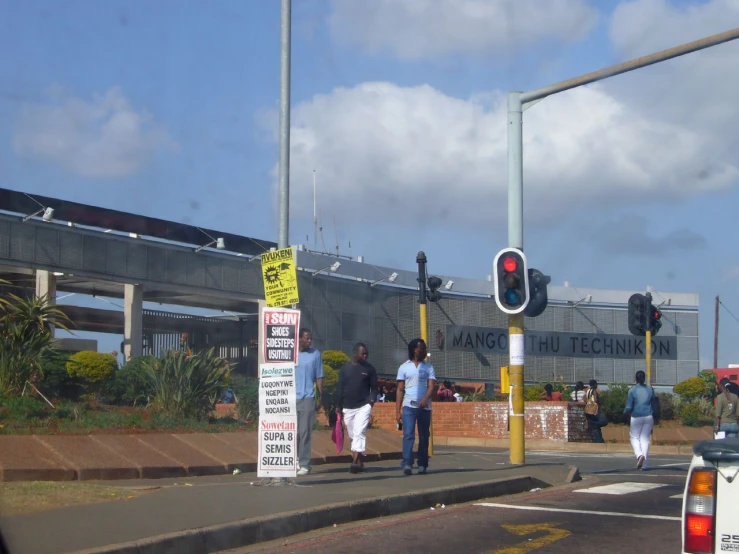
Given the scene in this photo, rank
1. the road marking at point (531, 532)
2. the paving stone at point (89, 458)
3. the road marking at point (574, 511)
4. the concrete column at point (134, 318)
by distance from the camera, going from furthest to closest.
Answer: the concrete column at point (134, 318)
the paving stone at point (89, 458)
the road marking at point (574, 511)
the road marking at point (531, 532)

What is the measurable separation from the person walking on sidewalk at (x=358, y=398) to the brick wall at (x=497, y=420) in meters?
11.4

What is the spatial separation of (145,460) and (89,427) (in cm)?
118

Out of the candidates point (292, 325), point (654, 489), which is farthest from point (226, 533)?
point (654, 489)

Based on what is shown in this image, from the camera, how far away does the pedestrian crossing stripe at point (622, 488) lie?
1209 centimetres

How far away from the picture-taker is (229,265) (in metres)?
33.3

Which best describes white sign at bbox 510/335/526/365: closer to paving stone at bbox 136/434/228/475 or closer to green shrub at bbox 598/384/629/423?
paving stone at bbox 136/434/228/475

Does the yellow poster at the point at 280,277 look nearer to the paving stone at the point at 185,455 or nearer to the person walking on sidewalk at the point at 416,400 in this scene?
the person walking on sidewalk at the point at 416,400

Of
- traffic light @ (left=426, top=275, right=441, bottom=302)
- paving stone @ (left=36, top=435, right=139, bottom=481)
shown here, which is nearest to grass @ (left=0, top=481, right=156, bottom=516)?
paving stone @ (left=36, top=435, right=139, bottom=481)

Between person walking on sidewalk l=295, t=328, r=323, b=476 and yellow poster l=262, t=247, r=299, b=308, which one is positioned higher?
yellow poster l=262, t=247, r=299, b=308

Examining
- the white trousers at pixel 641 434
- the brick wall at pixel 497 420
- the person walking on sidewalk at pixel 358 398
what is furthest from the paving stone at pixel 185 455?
the brick wall at pixel 497 420

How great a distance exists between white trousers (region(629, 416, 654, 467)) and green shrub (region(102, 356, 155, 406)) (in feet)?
26.4

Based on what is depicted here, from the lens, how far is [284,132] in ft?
38.6

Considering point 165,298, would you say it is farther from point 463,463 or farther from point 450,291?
point 463,463

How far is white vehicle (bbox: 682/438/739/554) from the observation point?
14.8 ft
